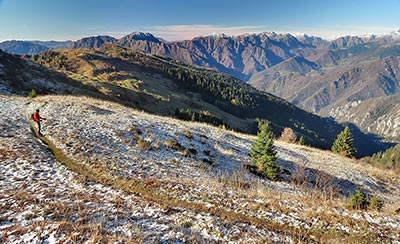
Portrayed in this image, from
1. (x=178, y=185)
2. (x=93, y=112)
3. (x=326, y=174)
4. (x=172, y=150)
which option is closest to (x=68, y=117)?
(x=93, y=112)

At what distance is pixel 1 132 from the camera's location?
76.1 ft

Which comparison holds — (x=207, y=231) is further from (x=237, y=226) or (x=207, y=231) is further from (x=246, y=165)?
(x=246, y=165)

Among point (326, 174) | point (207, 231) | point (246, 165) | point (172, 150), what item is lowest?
point (326, 174)

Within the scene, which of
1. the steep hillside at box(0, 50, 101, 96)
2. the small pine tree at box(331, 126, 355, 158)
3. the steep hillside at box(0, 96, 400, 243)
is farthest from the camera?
the small pine tree at box(331, 126, 355, 158)

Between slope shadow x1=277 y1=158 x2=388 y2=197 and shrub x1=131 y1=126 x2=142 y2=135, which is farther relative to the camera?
slope shadow x1=277 y1=158 x2=388 y2=197

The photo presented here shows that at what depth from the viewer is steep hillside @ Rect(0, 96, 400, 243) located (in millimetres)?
10758

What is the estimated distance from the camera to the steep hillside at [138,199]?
10.8m

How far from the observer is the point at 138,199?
46.1 ft

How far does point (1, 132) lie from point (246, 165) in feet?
75.0

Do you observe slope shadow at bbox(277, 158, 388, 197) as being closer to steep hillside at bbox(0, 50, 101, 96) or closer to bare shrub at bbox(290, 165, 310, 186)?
bare shrub at bbox(290, 165, 310, 186)

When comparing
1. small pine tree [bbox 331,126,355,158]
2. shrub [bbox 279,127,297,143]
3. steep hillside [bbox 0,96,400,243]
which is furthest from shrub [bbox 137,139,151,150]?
shrub [bbox 279,127,297,143]

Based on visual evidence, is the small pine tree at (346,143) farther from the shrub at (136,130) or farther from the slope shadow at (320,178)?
the shrub at (136,130)

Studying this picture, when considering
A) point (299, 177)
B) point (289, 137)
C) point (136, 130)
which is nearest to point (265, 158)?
point (299, 177)

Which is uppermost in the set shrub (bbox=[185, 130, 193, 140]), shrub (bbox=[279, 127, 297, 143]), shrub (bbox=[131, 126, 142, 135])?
shrub (bbox=[131, 126, 142, 135])
